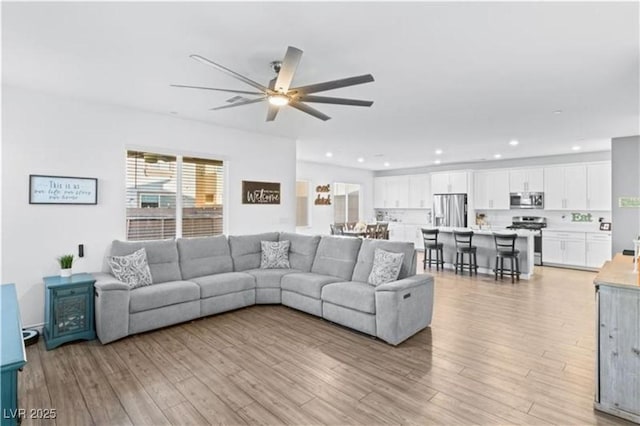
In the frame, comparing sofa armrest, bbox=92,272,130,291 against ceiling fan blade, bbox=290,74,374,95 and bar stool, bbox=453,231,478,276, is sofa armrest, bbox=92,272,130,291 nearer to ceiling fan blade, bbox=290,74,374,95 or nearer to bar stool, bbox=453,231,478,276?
ceiling fan blade, bbox=290,74,374,95

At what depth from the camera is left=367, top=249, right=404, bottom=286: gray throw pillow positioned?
4117 mm

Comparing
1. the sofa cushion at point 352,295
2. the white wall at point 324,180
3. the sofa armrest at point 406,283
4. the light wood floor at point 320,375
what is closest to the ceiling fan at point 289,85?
the sofa armrest at point 406,283

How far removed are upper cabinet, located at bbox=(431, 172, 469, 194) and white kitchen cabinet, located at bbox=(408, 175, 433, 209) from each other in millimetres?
463

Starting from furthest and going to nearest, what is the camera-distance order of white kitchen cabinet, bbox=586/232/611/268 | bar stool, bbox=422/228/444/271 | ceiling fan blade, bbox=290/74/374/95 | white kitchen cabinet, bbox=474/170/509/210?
white kitchen cabinet, bbox=474/170/509/210, bar stool, bbox=422/228/444/271, white kitchen cabinet, bbox=586/232/611/268, ceiling fan blade, bbox=290/74/374/95

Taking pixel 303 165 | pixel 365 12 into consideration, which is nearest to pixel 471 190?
pixel 303 165

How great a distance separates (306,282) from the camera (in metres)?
4.62

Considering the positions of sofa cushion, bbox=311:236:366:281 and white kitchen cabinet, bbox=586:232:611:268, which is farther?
white kitchen cabinet, bbox=586:232:611:268

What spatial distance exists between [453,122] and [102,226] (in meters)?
5.26

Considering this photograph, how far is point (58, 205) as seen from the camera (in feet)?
13.4

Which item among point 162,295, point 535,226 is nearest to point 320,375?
point 162,295

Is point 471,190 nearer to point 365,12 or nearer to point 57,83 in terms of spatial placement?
point 365,12

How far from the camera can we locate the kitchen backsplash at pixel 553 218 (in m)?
7.99

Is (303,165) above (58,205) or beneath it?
above

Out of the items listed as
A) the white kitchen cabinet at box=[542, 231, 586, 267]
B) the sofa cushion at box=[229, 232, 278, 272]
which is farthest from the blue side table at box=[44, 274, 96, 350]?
the white kitchen cabinet at box=[542, 231, 586, 267]
